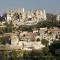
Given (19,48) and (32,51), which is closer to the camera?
(32,51)

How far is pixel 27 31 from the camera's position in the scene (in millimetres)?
26516

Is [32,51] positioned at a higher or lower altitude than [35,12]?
lower

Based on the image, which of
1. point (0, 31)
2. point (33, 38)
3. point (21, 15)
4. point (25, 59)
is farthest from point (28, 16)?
point (25, 59)

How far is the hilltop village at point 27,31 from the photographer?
19013 millimetres

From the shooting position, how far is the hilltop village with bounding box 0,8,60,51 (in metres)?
19.0

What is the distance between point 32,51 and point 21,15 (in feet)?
59.6

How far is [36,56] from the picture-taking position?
612 inches

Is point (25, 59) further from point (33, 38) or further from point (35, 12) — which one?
point (35, 12)

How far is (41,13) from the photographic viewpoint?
120ft

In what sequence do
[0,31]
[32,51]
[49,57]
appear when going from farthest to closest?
[0,31], [32,51], [49,57]

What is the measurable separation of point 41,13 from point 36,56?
841 inches

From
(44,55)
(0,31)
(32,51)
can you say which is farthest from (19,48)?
(0,31)

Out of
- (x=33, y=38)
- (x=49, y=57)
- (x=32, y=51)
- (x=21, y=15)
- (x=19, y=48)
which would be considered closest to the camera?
(x=49, y=57)

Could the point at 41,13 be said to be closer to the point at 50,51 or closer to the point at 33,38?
the point at 33,38
